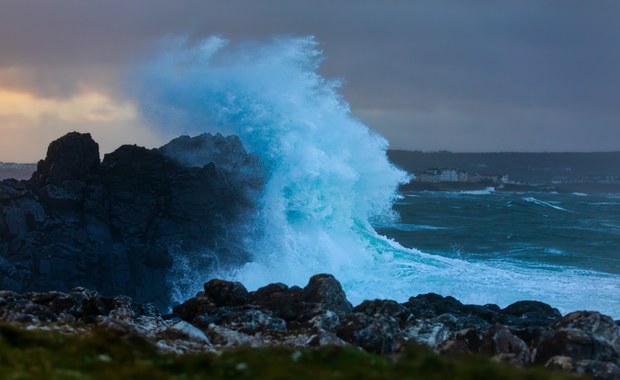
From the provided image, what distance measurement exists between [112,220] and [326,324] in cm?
2100

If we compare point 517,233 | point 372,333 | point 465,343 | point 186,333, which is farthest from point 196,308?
point 517,233

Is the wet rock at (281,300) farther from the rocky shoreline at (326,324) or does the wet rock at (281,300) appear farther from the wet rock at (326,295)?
the wet rock at (326,295)

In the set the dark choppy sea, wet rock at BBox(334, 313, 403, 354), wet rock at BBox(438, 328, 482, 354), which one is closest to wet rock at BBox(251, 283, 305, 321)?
wet rock at BBox(334, 313, 403, 354)

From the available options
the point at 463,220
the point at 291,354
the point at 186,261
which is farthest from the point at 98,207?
the point at 463,220

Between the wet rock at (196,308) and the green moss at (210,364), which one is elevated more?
the green moss at (210,364)

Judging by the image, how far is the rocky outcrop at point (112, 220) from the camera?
122ft

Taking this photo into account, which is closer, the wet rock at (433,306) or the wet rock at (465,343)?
the wet rock at (465,343)

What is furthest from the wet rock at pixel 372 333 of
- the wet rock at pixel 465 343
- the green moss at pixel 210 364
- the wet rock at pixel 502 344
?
the green moss at pixel 210 364

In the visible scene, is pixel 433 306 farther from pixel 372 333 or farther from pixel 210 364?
pixel 210 364

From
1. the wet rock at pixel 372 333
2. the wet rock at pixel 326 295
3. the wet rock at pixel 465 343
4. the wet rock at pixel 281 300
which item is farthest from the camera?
the wet rock at pixel 326 295

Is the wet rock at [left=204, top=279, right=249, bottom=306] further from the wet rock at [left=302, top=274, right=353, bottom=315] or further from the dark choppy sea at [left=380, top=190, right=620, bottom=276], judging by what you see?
the dark choppy sea at [left=380, top=190, right=620, bottom=276]

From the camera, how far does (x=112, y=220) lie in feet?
135

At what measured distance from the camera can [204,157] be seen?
165 ft

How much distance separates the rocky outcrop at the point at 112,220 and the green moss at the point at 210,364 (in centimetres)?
2373
